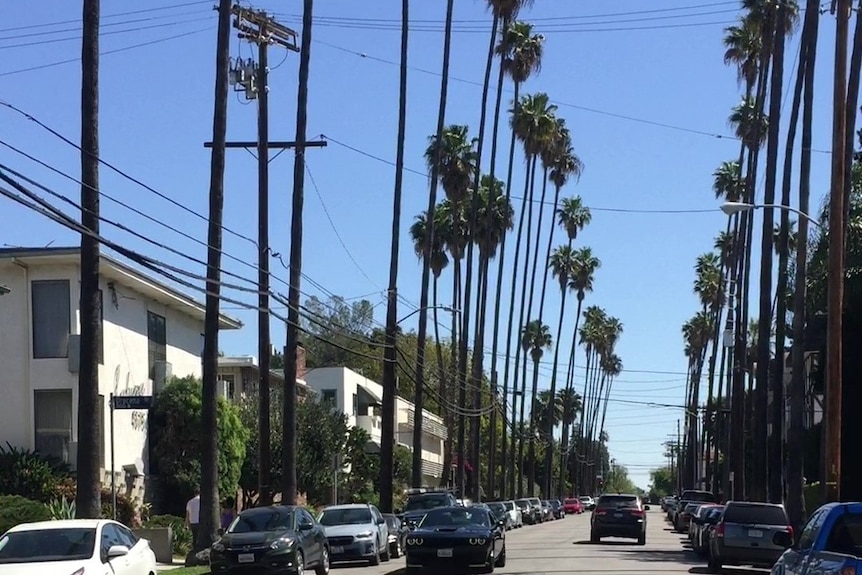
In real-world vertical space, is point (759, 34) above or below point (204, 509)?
above

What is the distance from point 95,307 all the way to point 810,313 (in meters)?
28.4

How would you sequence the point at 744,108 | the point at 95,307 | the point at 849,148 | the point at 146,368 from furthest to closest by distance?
the point at 744,108
the point at 146,368
the point at 849,148
the point at 95,307

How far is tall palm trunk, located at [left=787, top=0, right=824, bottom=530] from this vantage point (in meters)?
33.0

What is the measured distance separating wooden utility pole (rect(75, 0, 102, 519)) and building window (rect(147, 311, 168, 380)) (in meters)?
18.2

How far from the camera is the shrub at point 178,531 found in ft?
111

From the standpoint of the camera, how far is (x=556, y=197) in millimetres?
83750

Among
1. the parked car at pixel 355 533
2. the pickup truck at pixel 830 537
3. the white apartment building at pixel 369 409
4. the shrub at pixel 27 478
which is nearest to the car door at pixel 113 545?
the pickup truck at pixel 830 537

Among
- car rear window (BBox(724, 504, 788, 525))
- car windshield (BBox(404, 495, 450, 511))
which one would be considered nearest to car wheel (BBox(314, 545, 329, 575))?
car rear window (BBox(724, 504, 788, 525))

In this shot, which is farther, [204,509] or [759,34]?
[759,34]

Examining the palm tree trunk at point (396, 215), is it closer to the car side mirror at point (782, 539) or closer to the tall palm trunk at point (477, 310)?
the tall palm trunk at point (477, 310)

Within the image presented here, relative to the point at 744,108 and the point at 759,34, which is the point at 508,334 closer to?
the point at 744,108

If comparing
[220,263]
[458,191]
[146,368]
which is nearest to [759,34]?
[458,191]

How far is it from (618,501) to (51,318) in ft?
60.2

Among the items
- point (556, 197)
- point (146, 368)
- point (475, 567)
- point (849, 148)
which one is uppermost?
A: point (556, 197)
